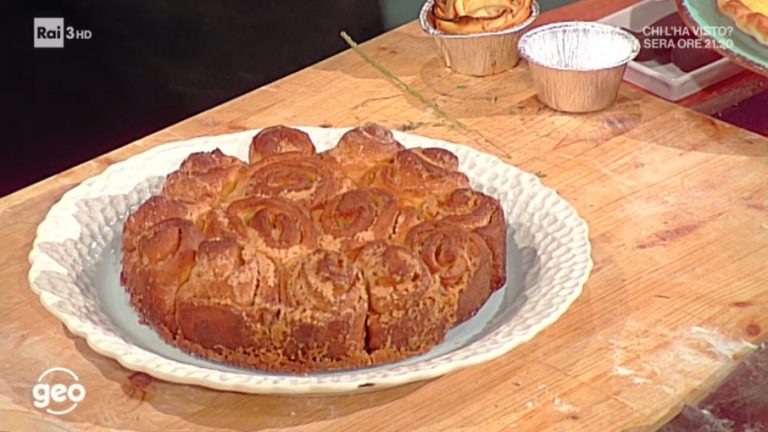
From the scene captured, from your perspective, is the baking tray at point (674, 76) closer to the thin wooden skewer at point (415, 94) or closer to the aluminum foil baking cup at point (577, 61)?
the aluminum foil baking cup at point (577, 61)

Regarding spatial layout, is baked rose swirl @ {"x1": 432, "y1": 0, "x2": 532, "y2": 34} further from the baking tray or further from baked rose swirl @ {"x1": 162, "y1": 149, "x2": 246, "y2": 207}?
baked rose swirl @ {"x1": 162, "y1": 149, "x2": 246, "y2": 207}

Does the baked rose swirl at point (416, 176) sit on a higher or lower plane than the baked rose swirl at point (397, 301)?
higher

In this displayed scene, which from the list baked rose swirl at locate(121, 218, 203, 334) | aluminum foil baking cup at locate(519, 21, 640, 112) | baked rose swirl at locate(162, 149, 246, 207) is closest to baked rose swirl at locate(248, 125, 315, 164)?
baked rose swirl at locate(162, 149, 246, 207)

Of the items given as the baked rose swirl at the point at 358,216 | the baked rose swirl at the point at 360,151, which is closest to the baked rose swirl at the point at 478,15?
the baked rose swirl at the point at 360,151

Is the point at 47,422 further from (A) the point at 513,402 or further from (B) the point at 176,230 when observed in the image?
(A) the point at 513,402

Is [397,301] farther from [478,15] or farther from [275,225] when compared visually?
[478,15]

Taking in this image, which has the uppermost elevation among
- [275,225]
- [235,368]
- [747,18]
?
[747,18]

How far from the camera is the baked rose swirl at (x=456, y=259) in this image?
112 centimetres

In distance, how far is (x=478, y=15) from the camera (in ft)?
5.55

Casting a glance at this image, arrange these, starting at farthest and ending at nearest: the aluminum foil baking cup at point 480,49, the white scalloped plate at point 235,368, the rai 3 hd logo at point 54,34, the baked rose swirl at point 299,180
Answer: the rai 3 hd logo at point 54,34 < the aluminum foil baking cup at point 480,49 < the baked rose swirl at point 299,180 < the white scalloped plate at point 235,368

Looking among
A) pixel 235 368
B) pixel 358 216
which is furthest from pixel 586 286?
pixel 235 368

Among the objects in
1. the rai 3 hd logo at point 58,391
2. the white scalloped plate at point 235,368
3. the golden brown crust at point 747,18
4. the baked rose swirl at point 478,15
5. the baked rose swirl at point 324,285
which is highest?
the golden brown crust at point 747,18

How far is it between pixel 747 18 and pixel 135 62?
1078mm

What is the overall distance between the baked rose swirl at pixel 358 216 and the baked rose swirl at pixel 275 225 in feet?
0.07
